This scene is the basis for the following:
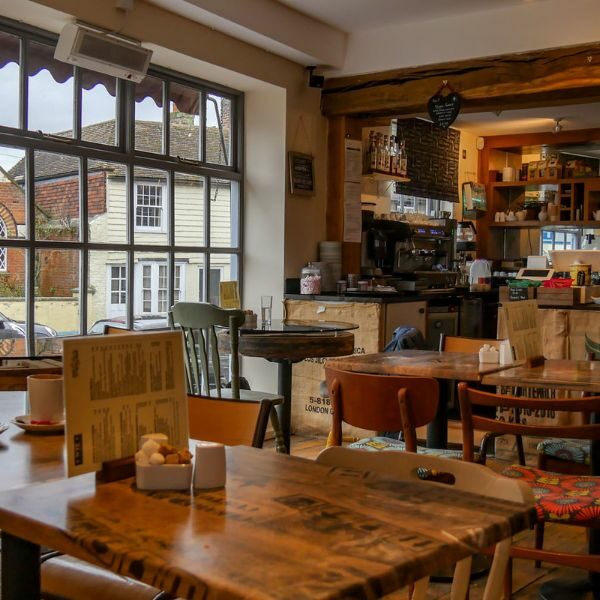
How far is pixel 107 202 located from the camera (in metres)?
5.36

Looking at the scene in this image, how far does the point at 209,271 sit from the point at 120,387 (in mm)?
4734

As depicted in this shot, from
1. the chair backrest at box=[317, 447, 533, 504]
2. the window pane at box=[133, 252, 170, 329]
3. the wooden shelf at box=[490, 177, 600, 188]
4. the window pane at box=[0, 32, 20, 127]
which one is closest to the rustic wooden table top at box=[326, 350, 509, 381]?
the chair backrest at box=[317, 447, 533, 504]

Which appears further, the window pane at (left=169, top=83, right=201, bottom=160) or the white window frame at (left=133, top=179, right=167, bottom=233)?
the window pane at (left=169, top=83, right=201, bottom=160)

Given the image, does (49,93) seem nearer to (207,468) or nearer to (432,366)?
(432,366)

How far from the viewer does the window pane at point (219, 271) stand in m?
6.32

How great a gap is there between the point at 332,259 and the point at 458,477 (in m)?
5.05

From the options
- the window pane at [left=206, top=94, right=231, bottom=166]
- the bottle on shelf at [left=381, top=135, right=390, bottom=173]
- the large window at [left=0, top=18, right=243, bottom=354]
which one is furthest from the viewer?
the bottle on shelf at [left=381, top=135, right=390, bottom=173]

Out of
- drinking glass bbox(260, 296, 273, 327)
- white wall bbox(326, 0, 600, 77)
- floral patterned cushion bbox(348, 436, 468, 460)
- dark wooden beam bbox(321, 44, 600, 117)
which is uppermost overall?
white wall bbox(326, 0, 600, 77)

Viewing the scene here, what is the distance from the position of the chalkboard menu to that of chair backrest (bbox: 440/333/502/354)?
2.42 metres

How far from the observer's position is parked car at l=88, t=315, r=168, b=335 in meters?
5.29

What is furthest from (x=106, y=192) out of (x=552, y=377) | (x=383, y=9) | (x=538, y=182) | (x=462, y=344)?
(x=538, y=182)

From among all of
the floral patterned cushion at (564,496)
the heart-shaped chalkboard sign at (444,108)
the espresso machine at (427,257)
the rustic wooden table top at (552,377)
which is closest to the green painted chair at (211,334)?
the rustic wooden table top at (552,377)

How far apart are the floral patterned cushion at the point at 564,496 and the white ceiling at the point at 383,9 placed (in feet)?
12.9

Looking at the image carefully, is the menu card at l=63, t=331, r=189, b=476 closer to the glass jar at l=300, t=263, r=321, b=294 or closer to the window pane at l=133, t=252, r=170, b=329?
the window pane at l=133, t=252, r=170, b=329
